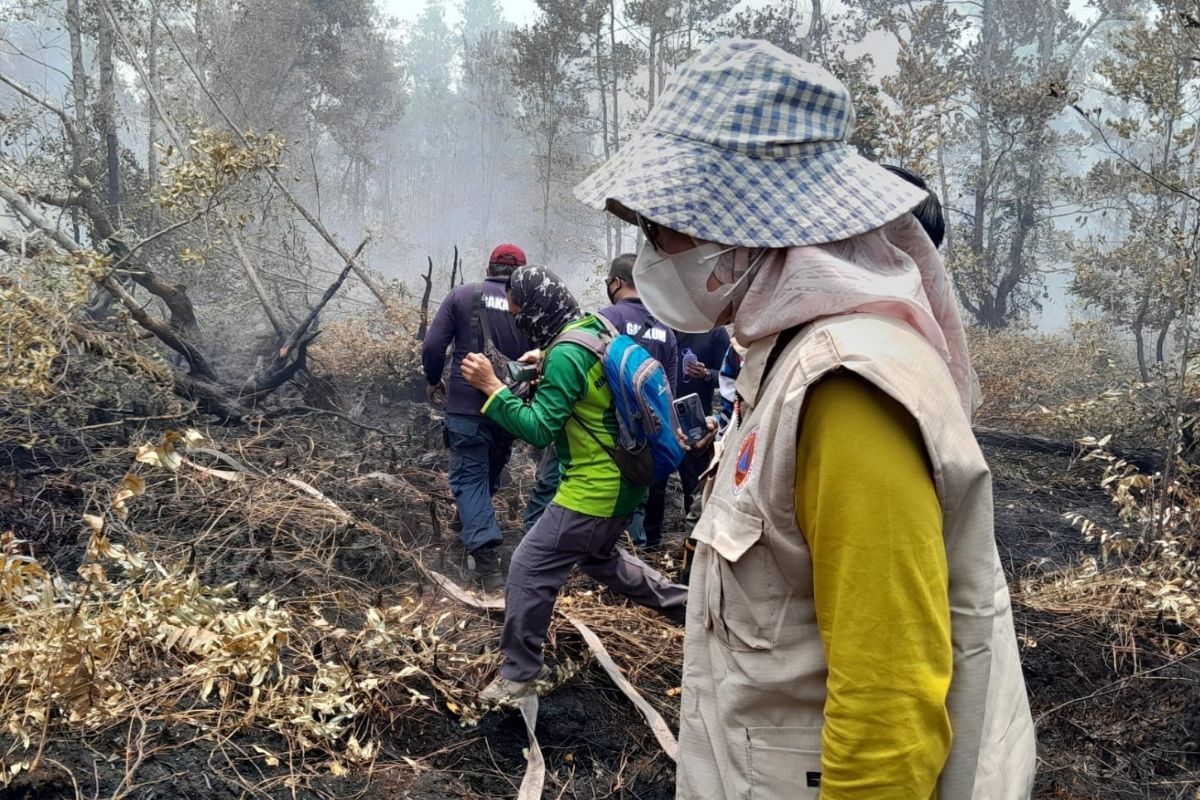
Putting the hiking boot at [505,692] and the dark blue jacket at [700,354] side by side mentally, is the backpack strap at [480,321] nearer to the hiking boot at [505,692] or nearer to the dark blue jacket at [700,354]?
the dark blue jacket at [700,354]

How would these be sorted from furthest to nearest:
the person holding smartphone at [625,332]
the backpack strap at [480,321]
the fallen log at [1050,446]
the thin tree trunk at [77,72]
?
Answer: the thin tree trunk at [77,72], the fallen log at [1050,446], the backpack strap at [480,321], the person holding smartphone at [625,332]

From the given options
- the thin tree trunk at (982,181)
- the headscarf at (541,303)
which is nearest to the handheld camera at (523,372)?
the headscarf at (541,303)

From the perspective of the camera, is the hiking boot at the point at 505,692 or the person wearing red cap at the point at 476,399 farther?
the person wearing red cap at the point at 476,399

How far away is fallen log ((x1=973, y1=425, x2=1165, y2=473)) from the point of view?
6969 mm

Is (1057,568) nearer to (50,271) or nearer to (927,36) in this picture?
(50,271)

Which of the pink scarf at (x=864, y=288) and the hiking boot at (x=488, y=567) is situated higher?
the pink scarf at (x=864, y=288)

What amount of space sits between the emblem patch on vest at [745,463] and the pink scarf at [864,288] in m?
0.16

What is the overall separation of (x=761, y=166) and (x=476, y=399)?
12.8 feet

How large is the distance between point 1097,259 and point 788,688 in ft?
46.4

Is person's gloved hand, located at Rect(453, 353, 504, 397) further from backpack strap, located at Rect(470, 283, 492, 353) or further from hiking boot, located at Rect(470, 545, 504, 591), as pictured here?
hiking boot, located at Rect(470, 545, 504, 591)

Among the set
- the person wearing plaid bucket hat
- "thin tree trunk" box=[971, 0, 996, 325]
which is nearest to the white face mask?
the person wearing plaid bucket hat

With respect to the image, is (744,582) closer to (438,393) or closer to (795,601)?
(795,601)

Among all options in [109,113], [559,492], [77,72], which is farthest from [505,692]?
[109,113]

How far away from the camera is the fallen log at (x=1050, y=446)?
697 cm
